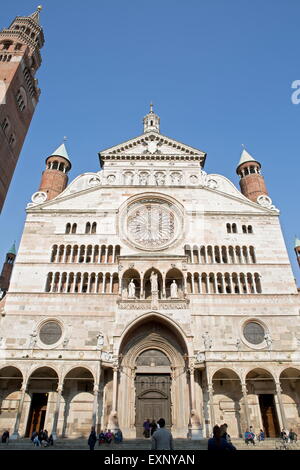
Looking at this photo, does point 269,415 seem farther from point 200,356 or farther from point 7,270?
point 7,270

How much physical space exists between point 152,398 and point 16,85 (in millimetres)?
28184

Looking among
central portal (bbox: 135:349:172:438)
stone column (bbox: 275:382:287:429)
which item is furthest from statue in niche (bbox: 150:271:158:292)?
stone column (bbox: 275:382:287:429)

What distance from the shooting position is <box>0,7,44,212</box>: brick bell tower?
28.2 m

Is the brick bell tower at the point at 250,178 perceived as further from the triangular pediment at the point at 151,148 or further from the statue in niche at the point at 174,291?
the statue in niche at the point at 174,291

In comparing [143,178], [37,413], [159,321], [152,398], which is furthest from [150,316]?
[143,178]

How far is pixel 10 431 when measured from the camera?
725 inches

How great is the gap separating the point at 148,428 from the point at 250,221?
16232 mm

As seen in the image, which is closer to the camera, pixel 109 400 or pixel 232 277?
pixel 109 400

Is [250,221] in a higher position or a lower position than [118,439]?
higher

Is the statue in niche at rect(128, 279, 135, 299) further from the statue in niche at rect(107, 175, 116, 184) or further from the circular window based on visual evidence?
the statue in niche at rect(107, 175, 116, 184)

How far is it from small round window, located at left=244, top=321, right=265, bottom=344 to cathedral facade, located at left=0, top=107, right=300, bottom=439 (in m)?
0.06
